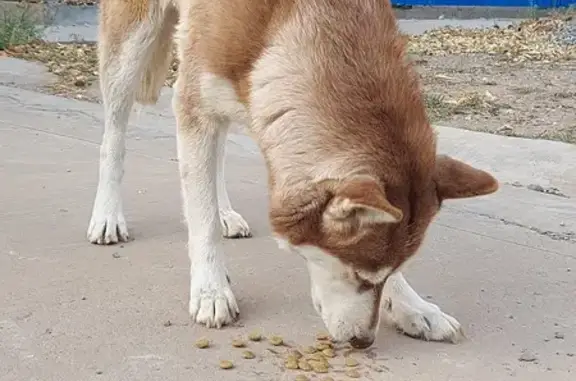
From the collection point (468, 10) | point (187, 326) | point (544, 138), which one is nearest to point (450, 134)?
point (544, 138)

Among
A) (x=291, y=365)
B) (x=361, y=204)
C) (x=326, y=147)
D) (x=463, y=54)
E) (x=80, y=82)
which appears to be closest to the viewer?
(x=361, y=204)

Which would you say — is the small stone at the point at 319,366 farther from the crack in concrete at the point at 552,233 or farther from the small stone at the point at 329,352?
the crack in concrete at the point at 552,233

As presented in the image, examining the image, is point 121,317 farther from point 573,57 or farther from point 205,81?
point 573,57

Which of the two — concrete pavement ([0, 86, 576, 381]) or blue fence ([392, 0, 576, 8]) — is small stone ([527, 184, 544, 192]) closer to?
concrete pavement ([0, 86, 576, 381])

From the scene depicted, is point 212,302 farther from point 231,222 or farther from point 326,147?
point 231,222

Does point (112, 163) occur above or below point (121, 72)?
below

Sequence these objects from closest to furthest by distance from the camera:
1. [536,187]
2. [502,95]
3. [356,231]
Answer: [356,231] → [536,187] → [502,95]

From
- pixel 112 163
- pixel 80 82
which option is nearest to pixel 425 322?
pixel 112 163

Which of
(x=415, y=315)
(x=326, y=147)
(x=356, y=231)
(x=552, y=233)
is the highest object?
(x=326, y=147)
